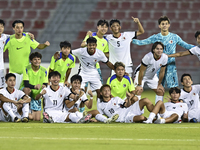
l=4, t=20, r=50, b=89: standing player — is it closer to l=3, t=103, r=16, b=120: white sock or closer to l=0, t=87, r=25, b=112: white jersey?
l=0, t=87, r=25, b=112: white jersey

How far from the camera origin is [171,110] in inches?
292

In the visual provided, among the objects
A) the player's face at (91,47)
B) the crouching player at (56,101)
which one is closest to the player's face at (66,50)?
the player's face at (91,47)

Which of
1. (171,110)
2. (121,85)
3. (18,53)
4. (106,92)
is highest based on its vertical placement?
(18,53)

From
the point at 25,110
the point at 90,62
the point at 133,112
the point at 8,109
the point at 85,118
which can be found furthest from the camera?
the point at 90,62

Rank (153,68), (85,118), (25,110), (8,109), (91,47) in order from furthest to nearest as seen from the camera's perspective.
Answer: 1. (153,68)
2. (91,47)
3. (25,110)
4. (8,109)
5. (85,118)

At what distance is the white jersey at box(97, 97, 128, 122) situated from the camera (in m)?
7.35

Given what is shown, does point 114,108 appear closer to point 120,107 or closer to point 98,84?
point 120,107

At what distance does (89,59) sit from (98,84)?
58cm

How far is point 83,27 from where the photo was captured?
1780 centimetres

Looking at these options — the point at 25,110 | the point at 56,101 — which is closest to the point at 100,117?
the point at 56,101

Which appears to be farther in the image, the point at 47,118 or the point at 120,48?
the point at 120,48

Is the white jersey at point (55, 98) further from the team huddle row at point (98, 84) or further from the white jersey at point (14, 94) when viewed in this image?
the white jersey at point (14, 94)
